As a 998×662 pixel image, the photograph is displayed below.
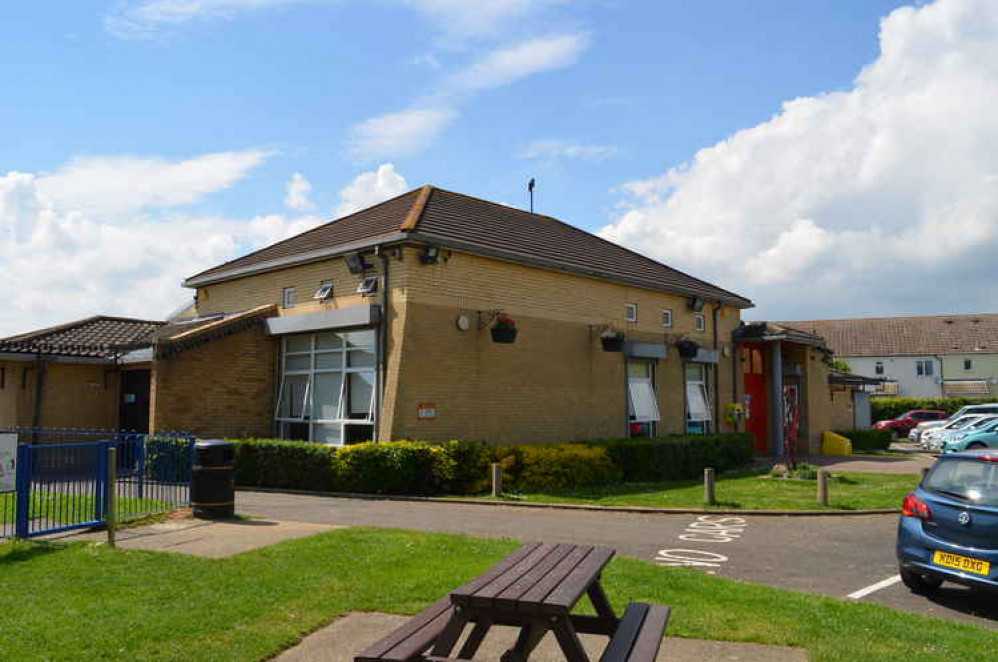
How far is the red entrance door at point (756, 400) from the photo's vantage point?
2886 centimetres

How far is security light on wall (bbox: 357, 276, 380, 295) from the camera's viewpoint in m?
17.5

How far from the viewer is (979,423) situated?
101 ft

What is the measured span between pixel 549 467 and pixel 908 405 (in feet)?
138

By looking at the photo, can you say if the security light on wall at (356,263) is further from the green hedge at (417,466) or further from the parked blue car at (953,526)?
A: the parked blue car at (953,526)

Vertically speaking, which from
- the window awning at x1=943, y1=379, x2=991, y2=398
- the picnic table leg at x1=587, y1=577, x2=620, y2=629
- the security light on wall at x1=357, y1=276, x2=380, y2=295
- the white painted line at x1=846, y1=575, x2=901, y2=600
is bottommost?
the white painted line at x1=846, y1=575, x2=901, y2=600

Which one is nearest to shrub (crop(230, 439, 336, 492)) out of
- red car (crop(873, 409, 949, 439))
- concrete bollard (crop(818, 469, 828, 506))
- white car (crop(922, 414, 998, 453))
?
concrete bollard (crop(818, 469, 828, 506))

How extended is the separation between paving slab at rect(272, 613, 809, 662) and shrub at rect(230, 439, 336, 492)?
10125mm

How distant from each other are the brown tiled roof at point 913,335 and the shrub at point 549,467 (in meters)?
47.0

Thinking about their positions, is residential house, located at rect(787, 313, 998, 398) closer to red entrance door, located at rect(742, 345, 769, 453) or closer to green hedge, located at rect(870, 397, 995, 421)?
green hedge, located at rect(870, 397, 995, 421)

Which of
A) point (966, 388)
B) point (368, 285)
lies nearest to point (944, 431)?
point (368, 285)

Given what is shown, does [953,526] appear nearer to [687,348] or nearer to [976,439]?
[687,348]

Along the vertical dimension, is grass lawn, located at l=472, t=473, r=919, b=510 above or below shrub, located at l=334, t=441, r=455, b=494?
below

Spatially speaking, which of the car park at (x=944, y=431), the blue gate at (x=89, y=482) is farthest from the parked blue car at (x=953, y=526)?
the car park at (x=944, y=431)

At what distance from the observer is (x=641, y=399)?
22438 millimetres
